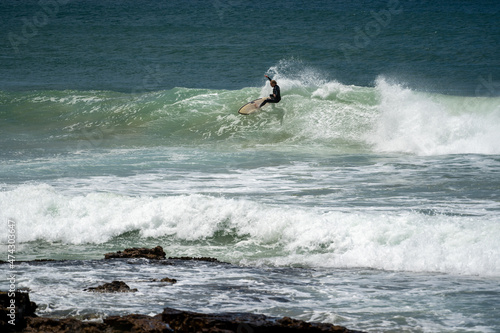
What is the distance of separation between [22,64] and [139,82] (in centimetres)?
1056

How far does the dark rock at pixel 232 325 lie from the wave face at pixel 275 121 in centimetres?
1342

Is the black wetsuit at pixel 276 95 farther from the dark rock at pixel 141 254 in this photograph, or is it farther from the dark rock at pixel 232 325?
the dark rock at pixel 232 325

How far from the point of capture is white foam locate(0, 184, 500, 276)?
877 centimetres

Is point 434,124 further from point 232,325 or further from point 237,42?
point 237,42

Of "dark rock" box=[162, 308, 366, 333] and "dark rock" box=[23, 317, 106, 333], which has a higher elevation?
"dark rock" box=[162, 308, 366, 333]

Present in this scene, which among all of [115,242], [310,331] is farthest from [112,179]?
[310,331]

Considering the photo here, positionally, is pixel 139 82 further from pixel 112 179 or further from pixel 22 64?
pixel 112 179

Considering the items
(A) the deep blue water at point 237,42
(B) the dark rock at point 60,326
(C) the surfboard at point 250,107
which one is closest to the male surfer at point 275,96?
(C) the surfboard at point 250,107

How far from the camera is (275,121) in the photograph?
23531 millimetres

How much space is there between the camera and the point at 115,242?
10375mm

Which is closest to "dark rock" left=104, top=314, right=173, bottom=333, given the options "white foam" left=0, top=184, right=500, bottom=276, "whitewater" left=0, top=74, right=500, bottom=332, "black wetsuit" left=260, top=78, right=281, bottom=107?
"whitewater" left=0, top=74, right=500, bottom=332

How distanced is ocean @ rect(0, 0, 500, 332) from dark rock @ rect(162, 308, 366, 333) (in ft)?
2.59

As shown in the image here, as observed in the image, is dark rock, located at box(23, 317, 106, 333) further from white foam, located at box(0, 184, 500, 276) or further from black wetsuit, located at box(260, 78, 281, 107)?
black wetsuit, located at box(260, 78, 281, 107)

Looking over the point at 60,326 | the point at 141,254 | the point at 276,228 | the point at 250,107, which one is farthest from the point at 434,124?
the point at 60,326
